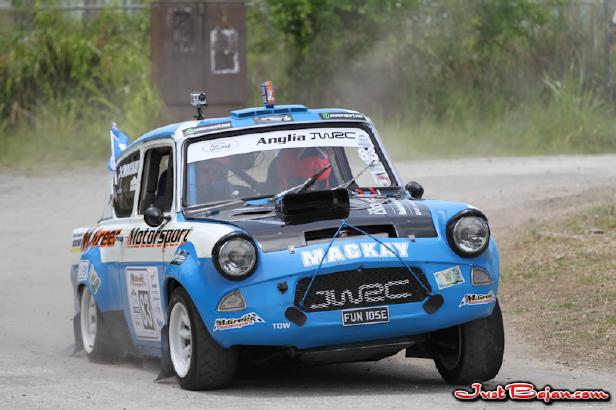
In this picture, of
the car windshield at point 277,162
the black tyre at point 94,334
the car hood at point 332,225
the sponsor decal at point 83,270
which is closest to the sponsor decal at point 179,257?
the car hood at point 332,225

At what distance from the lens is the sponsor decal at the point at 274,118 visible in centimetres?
941

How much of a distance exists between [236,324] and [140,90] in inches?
746

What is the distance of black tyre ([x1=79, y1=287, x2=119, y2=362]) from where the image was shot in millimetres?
10383

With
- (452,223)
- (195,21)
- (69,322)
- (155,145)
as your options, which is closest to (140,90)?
(195,21)

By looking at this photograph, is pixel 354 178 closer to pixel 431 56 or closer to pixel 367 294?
pixel 367 294

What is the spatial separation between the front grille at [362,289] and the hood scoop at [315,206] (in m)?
0.45

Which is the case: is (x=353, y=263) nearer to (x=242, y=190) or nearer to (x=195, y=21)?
(x=242, y=190)

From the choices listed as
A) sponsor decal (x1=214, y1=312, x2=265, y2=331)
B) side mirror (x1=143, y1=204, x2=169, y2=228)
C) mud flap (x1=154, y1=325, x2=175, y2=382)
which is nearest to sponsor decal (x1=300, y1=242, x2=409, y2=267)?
sponsor decal (x1=214, y1=312, x2=265, y2=331)

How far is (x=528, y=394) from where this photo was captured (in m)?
7.77

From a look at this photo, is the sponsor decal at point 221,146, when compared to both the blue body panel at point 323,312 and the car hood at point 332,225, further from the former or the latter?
the blue body panel at point 323,312

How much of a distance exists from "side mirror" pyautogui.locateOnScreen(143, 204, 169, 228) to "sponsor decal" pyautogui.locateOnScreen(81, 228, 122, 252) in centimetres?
107

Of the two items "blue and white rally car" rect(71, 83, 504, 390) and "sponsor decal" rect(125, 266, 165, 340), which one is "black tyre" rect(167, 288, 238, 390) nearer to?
"blue and white rally car" rect(71, 83, 504, 390)

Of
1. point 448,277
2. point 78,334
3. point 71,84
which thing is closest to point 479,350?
point 448,277

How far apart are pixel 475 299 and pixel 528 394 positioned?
63 centimetres
